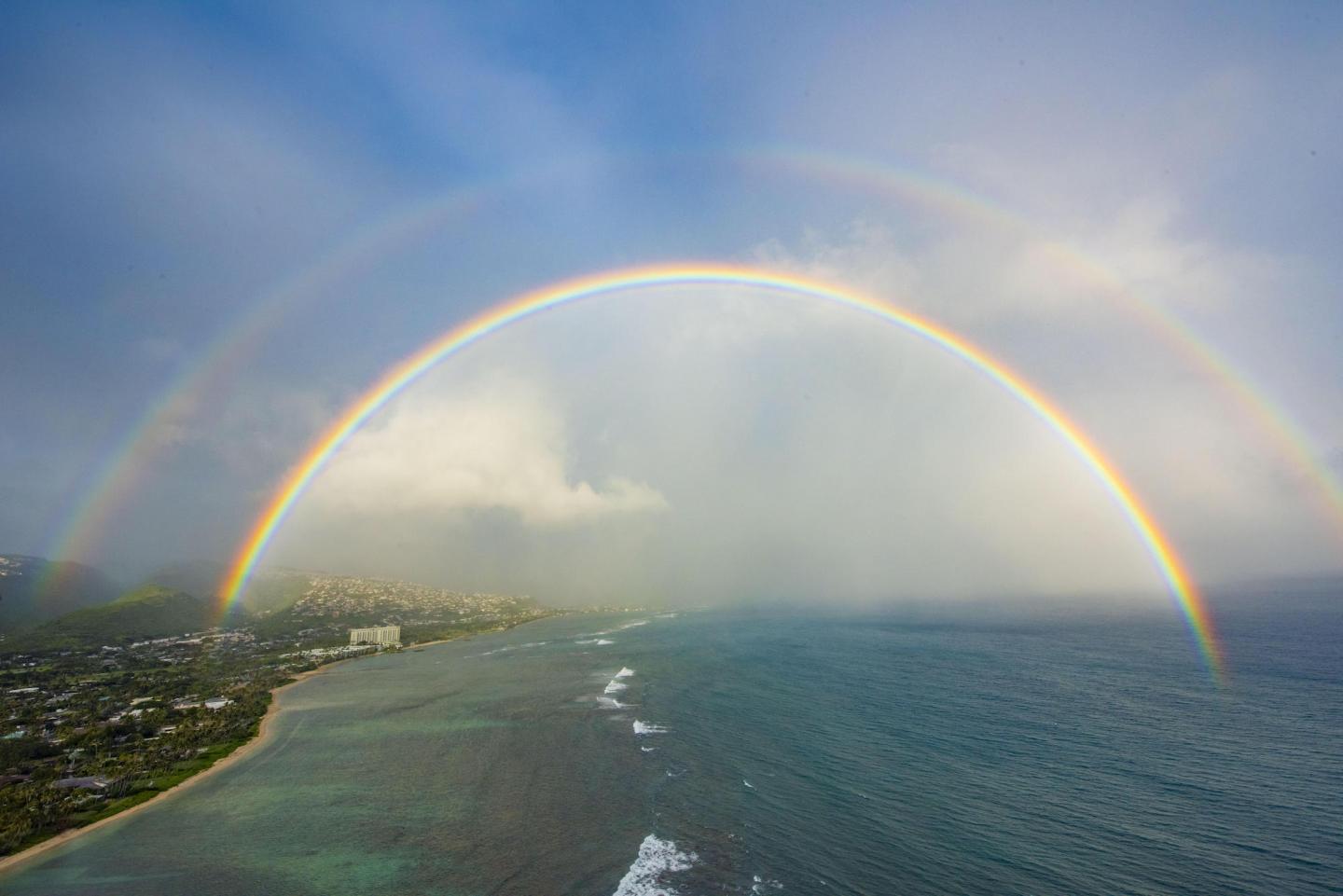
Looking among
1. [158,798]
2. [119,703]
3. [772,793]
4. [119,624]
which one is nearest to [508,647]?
[119,703]

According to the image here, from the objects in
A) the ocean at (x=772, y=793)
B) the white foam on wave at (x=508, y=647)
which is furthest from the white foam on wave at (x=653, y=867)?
the white foam on wave at (x=508, y=647)

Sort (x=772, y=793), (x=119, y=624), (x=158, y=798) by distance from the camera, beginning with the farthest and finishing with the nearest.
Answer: (x=119, y=624)
(x=158, y=798)
(x=772, y=793)

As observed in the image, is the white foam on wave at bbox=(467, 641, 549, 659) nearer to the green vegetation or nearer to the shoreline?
the green vegetation

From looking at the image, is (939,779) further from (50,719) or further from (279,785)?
(50,719)

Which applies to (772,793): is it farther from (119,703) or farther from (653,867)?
(119,703)

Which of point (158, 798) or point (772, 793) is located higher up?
point (772, 793)
